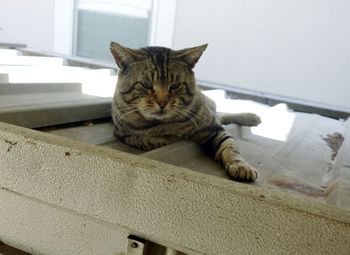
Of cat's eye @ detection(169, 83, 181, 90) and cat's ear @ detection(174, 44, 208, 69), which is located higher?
cat's ear @ detection(174, 44, 208, 69)

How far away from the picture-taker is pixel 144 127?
1131mm

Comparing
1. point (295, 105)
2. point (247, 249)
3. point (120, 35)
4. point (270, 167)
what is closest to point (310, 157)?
point (270, 167)

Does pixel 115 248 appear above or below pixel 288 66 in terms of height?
below

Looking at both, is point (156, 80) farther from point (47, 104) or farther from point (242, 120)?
point (242, 120)

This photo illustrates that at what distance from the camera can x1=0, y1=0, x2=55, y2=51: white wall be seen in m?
3.72

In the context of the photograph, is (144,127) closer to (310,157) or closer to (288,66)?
(310,157)

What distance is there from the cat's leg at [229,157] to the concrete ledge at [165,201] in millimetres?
304

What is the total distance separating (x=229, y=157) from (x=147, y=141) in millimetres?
257

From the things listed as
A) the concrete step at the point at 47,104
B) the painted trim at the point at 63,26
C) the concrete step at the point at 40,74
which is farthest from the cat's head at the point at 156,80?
the painted trim at the point at 63,26

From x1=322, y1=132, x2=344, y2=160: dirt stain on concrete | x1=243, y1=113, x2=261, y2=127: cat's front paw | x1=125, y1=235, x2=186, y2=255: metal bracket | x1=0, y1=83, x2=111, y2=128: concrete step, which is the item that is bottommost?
x1=322, y1=132, x2=344, y2=160: dirt stain on concrete

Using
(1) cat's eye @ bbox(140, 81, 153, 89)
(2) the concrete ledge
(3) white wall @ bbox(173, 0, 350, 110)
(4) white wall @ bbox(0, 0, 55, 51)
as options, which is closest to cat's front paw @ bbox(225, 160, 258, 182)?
(2) the concrete ledge

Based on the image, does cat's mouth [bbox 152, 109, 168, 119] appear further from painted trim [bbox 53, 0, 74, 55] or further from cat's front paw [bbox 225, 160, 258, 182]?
painted trim [bbox 53, 0, 74, 55]

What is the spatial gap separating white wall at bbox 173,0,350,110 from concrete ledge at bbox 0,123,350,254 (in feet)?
7.64

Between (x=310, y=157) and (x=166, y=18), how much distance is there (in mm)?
2310
